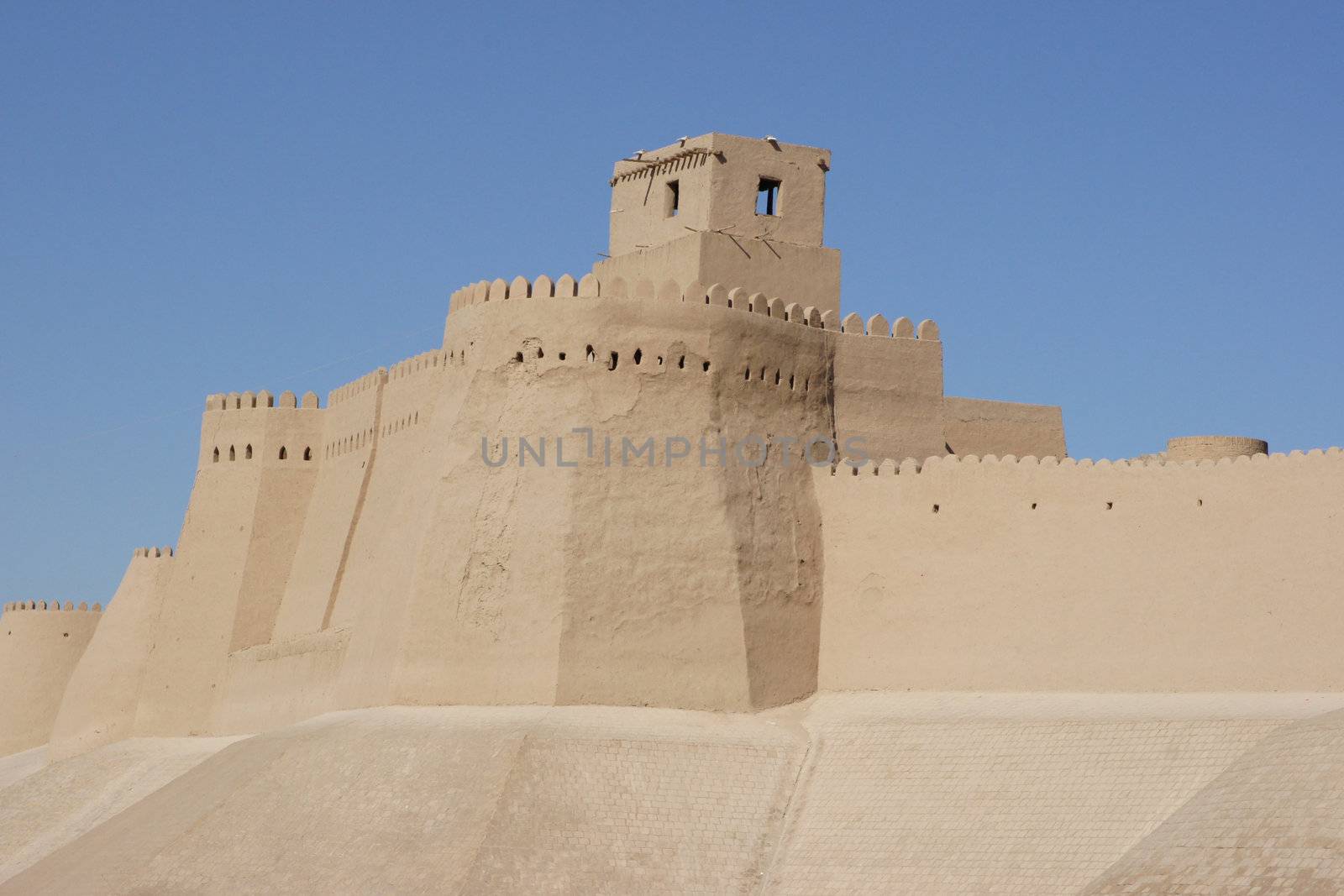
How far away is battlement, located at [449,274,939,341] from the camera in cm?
3023

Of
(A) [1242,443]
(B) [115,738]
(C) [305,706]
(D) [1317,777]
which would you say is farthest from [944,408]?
(B) [115,738]

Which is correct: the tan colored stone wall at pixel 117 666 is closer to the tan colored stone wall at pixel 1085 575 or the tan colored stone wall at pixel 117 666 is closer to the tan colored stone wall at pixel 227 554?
the tan colored stone wall at pixel 227 554

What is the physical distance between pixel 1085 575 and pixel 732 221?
9509mm

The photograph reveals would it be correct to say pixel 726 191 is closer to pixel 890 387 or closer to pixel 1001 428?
pixel 890 387

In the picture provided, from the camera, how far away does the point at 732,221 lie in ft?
113

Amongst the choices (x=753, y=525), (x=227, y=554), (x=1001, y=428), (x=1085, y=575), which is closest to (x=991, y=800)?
(x=1085, y=575)

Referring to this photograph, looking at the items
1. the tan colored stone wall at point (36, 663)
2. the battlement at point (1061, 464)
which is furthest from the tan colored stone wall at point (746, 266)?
the tan colored stone wall at point (36, 663)

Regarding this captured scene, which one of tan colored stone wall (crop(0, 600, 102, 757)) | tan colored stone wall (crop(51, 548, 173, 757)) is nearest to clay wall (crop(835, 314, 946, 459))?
tan colored stone wall (crop(51, 548, 173, 757))

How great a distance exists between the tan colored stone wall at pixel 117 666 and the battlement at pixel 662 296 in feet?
36.3

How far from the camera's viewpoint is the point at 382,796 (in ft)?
90.0

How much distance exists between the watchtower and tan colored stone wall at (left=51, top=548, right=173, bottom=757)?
36.1ft

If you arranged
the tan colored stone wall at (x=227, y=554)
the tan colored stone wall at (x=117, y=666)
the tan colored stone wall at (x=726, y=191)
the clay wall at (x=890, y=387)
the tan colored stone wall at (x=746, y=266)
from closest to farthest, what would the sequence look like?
the clay wall at (x=890, y=387) < the tan colored stone wall at (x=746, y=266) < the tan colored stone wall at (x=726, y=191) < the tan colored stone wall at (x=227, y=554) < the tan colored stone wall at (x=117, y=666)

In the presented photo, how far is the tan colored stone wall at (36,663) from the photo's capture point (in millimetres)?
44469

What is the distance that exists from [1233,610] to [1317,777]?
4.40m
